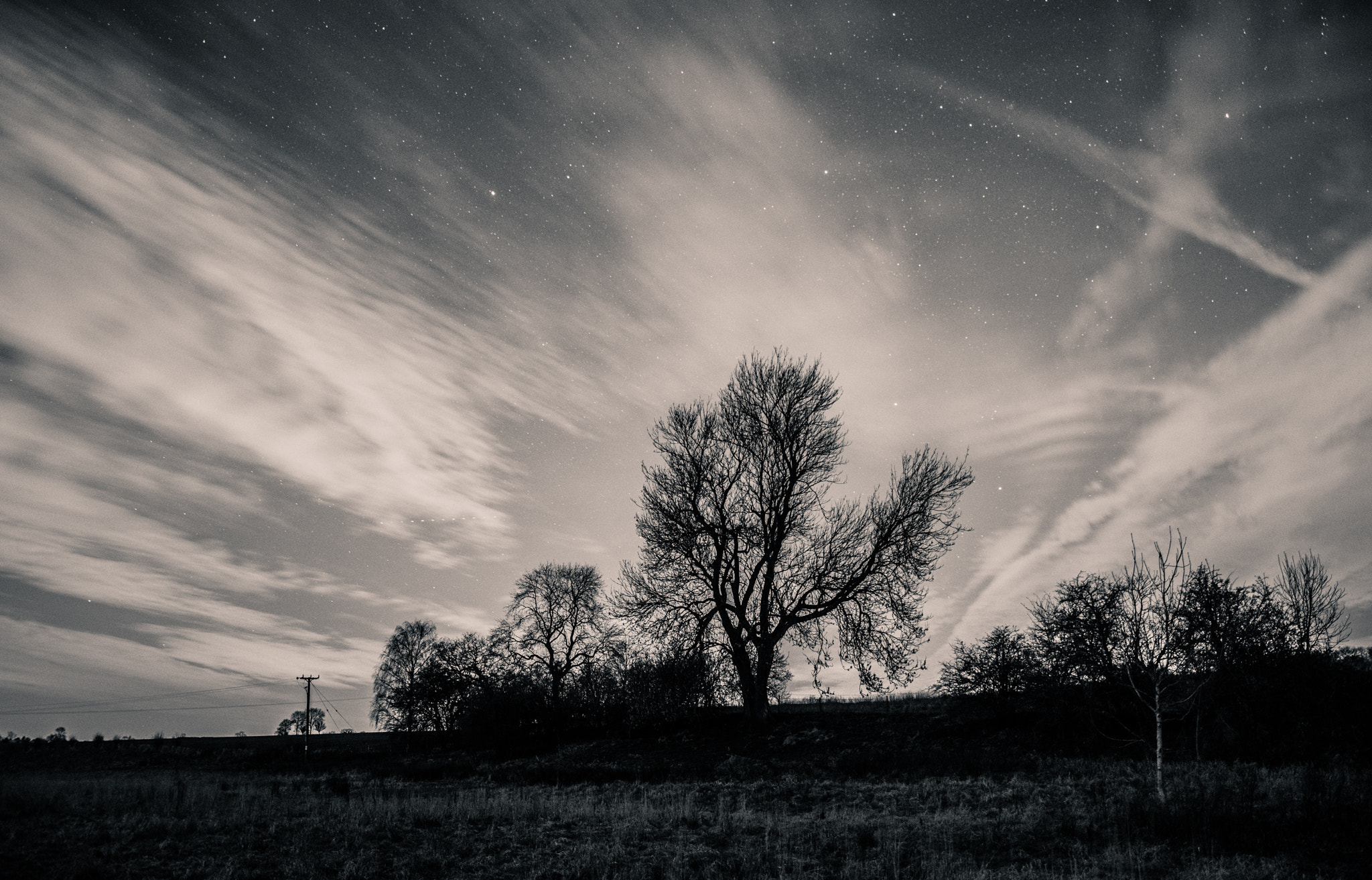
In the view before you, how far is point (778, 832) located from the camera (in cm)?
1139

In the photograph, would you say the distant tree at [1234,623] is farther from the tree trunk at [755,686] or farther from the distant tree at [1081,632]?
the tree trunk at [755,686]

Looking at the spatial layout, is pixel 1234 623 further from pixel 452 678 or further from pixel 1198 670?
pixel 452 678

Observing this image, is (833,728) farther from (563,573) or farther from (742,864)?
(563,573)

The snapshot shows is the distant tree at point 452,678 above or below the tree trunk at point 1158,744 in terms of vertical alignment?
below

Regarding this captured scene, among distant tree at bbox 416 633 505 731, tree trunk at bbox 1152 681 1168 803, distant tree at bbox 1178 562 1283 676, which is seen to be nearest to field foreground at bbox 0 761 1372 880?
tree trunk at bbox 1152 681 1168 803

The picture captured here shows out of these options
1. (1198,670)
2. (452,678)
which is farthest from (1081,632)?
(452,678)

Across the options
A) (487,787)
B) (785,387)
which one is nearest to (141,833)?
(487,787)

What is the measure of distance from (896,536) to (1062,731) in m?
7.26

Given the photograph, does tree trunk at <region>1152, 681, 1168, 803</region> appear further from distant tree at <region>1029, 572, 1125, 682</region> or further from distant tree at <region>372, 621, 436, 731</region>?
distant tree at <region>372, 621, 436, 731</region>

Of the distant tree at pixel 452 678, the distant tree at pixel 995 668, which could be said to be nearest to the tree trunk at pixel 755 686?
the distant tree at pixel 995 668

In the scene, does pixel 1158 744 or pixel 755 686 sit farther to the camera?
pixel 755 686

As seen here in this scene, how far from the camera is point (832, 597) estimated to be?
77.2ft

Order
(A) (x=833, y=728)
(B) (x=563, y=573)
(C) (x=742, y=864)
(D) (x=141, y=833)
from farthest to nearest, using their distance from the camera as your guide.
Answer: (B) (x=563, y=573), (A) (x=833, y=728), (D) (x=141, y=833), (C) (x=742, y=864)

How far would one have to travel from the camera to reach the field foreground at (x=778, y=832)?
9289 mm
